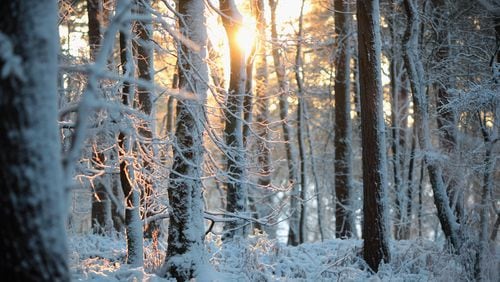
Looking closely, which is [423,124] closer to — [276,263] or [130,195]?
[276,263]

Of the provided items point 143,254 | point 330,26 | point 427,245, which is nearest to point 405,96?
point 330,26

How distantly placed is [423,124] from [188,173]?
5.81 meters

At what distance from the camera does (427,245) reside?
1123 cm

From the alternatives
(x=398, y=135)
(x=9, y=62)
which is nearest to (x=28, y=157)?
(x=9, y=62)

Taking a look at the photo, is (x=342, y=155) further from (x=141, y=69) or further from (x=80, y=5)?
(x=80, y=5)

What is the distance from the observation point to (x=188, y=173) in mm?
7570

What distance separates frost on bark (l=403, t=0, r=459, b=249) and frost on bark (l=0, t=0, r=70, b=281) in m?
8.50

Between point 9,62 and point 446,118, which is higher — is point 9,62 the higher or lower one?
the lower one

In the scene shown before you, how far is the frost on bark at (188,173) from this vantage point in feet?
24.5

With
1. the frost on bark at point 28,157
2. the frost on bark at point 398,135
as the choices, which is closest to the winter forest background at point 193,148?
the frost on bark at point 28,157

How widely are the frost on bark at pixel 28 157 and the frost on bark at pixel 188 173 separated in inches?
149

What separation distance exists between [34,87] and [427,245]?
9.48 metres

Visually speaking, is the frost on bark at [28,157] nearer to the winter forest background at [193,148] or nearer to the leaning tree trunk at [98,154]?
the winter forest background at [193,148]

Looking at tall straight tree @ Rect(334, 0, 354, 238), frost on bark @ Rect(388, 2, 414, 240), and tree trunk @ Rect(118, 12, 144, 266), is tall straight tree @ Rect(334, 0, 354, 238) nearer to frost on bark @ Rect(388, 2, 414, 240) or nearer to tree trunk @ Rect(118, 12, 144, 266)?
frost on bark @ Rect(388, 2, 414, 240)
